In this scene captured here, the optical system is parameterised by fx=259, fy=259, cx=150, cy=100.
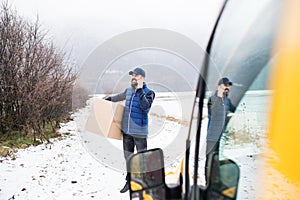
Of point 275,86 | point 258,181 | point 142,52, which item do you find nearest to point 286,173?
point 258,181

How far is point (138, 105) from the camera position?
143 inches

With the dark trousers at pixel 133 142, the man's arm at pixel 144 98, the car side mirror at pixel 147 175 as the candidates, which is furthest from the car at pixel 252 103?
the dark trousers at pixel 133 142

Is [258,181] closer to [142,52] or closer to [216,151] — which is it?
[216,151]

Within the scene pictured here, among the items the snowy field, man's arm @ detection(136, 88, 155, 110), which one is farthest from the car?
man's arm @ detection(136, 88, 155, 110)

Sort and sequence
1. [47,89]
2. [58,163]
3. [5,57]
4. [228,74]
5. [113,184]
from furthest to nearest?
[47,89], [5,57], [58,163], [113,184], [228,74]

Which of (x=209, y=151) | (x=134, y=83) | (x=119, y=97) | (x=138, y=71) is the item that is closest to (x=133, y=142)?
(x=119, y=97)

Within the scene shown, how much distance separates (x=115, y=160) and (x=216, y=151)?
485 centimetres

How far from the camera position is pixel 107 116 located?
11.0 feet

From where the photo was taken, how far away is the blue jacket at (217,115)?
1.10 m

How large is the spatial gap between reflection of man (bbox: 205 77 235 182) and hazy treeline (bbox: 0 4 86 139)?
7294 mm

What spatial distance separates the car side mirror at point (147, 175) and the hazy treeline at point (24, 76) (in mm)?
7056

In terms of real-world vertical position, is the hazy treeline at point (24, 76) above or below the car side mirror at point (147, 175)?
above

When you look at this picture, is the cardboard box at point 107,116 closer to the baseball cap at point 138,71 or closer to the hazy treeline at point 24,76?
the baseball cap at point 138,71

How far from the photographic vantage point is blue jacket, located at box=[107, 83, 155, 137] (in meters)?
3.59
